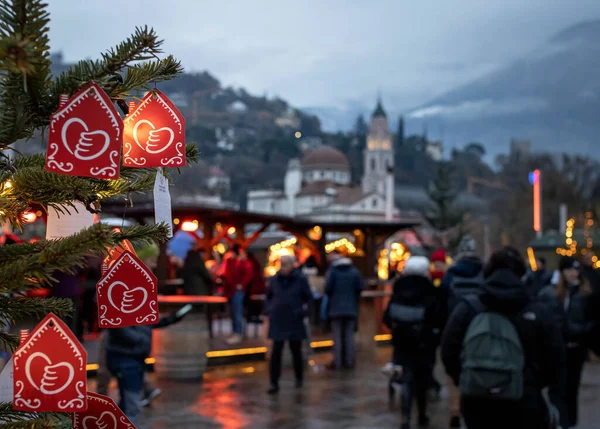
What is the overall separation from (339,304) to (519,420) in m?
7.84

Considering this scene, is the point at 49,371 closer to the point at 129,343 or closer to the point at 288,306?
the point at 129,343

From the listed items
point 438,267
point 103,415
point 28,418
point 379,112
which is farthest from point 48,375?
point 379,112

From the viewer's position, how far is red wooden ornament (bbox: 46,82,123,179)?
6.02ft

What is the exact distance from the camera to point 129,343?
7.38 metres

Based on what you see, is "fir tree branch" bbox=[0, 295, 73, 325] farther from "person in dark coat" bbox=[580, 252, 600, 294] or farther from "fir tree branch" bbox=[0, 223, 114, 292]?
→ "person in dark coat" bbox=[580, 252, 600, 294]

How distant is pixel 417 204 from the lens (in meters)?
134

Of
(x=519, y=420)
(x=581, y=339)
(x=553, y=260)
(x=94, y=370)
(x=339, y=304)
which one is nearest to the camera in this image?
(x=519, y=420)

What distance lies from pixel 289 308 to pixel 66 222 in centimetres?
882

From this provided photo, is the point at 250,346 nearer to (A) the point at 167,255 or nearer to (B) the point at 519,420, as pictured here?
(A) the point at 167,255

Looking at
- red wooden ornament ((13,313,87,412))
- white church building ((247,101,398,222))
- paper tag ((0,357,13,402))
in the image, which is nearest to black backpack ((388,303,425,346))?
paper tag ((0,357,13,402))

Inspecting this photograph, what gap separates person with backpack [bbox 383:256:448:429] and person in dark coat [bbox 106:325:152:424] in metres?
2.60

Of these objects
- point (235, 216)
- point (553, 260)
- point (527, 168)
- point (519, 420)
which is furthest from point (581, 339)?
→ point (527, 168)

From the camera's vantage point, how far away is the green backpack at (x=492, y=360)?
5.05 m

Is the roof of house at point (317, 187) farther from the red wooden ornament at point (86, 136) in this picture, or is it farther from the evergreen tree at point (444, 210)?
the red wooden ornament at point (86, 136)
